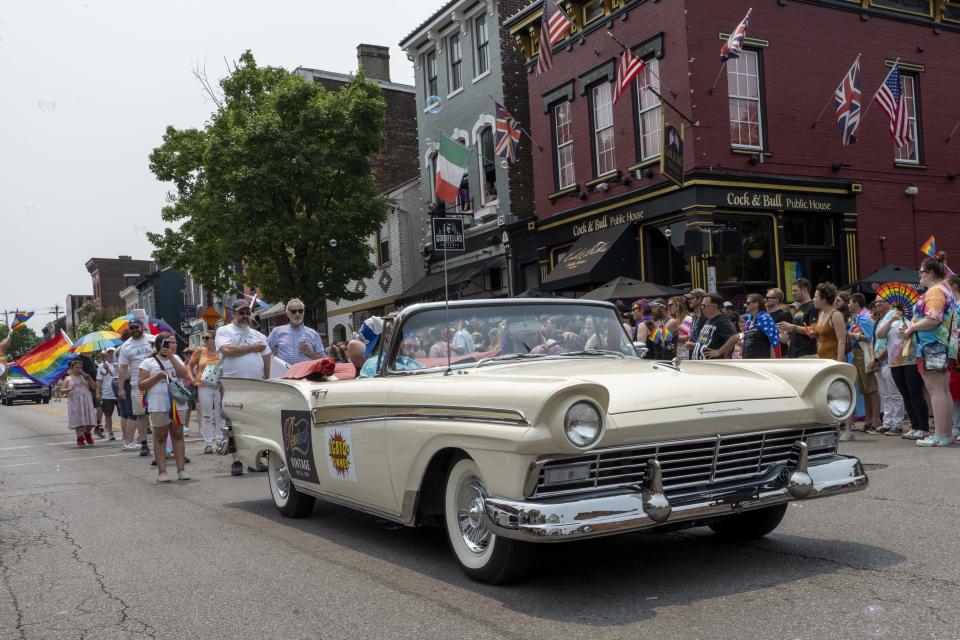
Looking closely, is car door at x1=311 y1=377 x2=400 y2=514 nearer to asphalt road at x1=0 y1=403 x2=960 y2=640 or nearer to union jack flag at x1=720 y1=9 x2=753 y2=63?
asphalt road at x1=0 y1=403 x2=960 y2=640

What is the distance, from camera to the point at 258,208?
2478 centimetres

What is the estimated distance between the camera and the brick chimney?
3591 cm

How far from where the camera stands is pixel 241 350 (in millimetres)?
9781

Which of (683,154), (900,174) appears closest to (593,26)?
(683,154)

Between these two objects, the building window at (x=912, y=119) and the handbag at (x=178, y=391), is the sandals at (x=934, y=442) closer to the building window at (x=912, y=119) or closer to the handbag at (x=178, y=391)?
the handbag at (x=178, y=391)

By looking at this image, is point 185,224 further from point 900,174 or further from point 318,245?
point 900,174

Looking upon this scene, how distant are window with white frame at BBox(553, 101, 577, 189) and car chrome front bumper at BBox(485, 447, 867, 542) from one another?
57.9 ft

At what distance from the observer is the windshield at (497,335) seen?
5.48 metres

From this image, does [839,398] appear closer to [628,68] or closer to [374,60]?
[628,68]

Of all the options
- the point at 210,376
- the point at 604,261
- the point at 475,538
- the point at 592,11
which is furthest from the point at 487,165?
the point at 475,538

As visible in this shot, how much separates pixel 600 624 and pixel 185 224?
85.7ft

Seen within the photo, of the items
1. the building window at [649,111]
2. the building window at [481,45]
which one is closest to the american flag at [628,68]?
the building window at [649,111]

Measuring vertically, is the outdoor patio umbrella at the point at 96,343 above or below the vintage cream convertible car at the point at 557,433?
above

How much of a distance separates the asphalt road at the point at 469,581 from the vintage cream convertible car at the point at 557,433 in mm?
303
